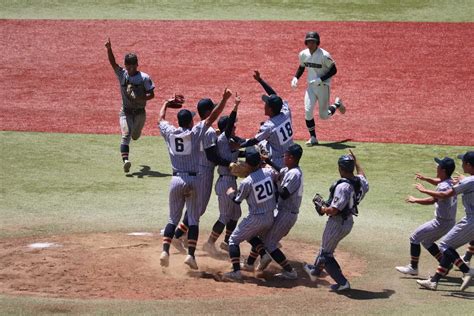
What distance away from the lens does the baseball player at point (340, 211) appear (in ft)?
33.3

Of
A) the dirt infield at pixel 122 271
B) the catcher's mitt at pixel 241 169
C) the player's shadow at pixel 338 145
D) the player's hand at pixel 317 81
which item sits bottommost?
the dirt infield at pixel 122 271

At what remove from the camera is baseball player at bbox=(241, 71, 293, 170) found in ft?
38.2

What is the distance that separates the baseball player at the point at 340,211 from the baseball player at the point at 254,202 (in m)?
0.74

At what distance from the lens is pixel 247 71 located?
2283 centimetres

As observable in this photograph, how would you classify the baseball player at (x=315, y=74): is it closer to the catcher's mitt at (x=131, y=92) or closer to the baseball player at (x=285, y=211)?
the catcher's mitt at (x=131, y=92)

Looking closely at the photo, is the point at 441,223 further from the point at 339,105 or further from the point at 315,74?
the point at 339,105

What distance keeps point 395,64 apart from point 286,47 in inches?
123

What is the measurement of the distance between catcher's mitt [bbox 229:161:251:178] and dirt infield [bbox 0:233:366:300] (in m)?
1.28

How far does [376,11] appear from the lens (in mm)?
27578

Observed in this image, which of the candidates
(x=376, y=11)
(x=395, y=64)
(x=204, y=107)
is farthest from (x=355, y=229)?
(x=376, y=11)

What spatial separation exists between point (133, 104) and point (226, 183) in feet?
16.3

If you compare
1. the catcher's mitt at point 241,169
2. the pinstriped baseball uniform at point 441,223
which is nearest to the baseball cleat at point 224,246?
the catcher's mitt at point 241,169

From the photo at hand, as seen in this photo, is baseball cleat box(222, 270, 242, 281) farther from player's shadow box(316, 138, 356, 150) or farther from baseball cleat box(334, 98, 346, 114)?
baseball cleat box(334, 98, 346, 114)

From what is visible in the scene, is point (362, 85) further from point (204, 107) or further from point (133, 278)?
point (133, 278)
